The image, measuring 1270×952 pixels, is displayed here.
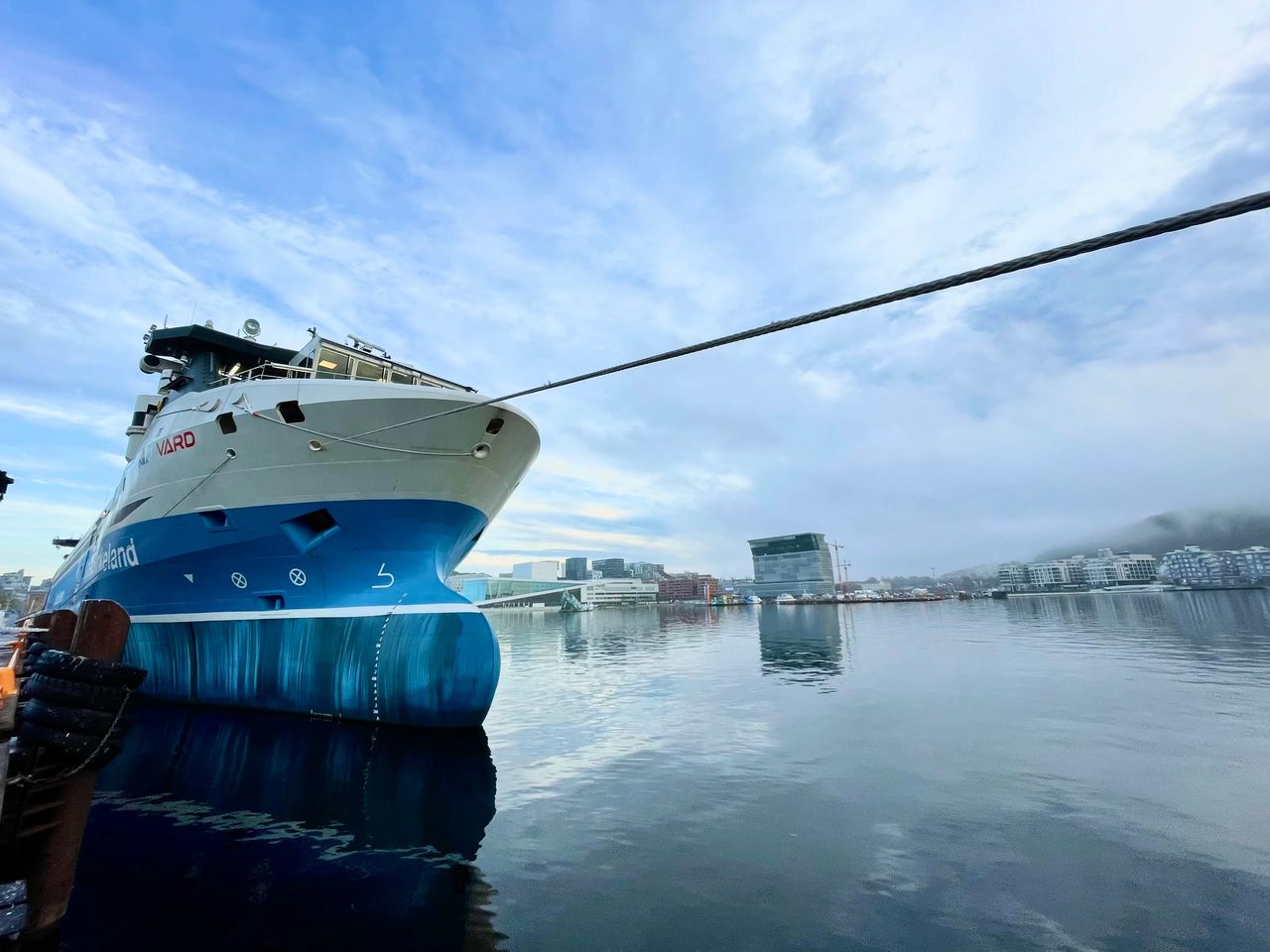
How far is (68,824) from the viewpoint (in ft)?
16.4

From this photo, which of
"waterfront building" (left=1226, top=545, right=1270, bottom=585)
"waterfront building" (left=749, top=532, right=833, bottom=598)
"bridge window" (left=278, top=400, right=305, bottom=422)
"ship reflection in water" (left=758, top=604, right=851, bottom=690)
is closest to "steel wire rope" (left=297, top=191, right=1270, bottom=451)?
"bridge window" (left=278, top=400, right=305, bottom=422)

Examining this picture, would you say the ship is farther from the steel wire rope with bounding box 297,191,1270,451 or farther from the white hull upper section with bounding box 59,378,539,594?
the steel wire rope with bounding box 297,191,1270,451

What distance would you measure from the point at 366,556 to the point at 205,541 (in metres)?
5.23

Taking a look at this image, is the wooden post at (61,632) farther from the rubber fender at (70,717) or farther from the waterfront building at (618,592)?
the waterfront building at (618,592)

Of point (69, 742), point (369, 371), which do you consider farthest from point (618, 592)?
point (69, 742)

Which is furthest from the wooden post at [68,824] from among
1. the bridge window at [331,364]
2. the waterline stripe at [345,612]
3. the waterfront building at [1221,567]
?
the waterfront building at [1221,567]

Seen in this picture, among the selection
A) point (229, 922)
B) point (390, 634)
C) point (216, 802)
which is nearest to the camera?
point (229, 922)

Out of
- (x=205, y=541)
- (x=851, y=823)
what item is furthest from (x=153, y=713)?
(x=851, y=823)

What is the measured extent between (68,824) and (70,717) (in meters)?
1.10

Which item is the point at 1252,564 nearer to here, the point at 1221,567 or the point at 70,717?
the point at 1221,567

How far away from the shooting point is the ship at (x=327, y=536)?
14164 mm

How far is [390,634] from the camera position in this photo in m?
14.4

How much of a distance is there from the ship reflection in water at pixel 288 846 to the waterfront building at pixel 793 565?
168 metres

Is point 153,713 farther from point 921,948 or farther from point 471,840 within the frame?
point 921,948
